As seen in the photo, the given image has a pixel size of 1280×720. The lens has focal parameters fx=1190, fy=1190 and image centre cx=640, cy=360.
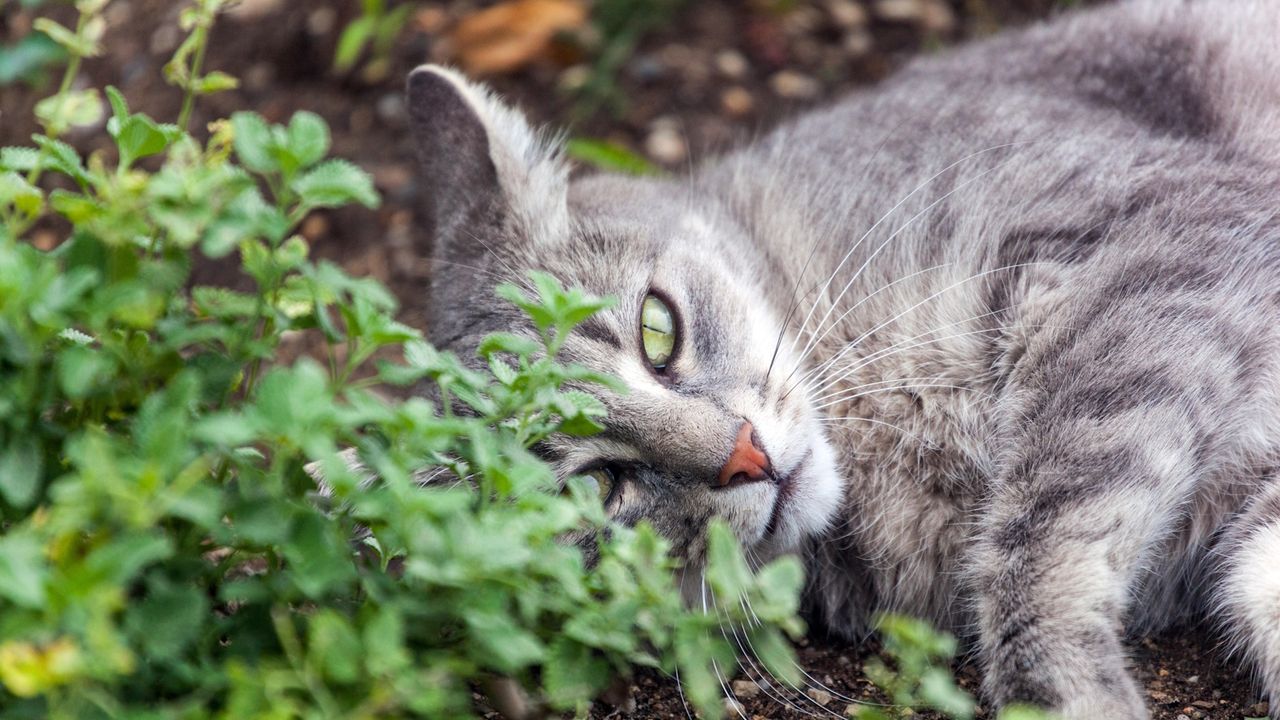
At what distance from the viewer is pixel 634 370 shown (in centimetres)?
256

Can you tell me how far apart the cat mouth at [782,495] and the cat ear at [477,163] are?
0.88 m

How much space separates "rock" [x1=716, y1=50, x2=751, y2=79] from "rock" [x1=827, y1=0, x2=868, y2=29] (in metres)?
0.45

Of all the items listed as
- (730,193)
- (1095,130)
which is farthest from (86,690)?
(1095,130)

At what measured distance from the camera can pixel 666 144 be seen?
4.36 m

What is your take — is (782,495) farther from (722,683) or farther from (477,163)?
(477,163)

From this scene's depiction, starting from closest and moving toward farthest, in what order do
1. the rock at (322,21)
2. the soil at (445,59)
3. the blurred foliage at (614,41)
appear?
the soil at (445,59)
the blurred foliage at (614,41)
the rock at (322,21)

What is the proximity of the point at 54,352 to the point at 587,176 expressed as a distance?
2020mm

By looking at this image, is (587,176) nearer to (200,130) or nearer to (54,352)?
(200,130)

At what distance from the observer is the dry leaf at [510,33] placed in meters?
4.52

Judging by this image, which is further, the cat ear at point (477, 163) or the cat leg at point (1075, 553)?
the cat ear at point (477, 163)

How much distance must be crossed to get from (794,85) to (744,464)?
256 cm

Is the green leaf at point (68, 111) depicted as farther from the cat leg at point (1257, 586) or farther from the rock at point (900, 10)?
the rock at point (900, 10)

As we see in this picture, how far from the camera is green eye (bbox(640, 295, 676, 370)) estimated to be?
2670 mm

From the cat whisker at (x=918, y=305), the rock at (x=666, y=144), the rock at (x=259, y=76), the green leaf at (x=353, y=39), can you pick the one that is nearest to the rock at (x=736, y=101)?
the rock at (x=666, y=144)
